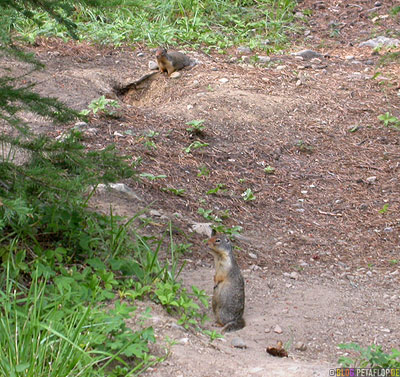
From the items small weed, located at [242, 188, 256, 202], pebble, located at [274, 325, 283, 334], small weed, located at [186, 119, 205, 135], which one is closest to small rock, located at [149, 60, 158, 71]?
small weed, located at [186, 119, 205, 135]

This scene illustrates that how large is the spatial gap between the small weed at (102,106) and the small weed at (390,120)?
318cm

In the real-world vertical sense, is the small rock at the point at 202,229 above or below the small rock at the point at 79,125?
below

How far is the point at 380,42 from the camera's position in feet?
32.8

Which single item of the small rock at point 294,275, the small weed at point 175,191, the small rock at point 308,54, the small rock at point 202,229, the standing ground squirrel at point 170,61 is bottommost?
the small rock at point 294,275

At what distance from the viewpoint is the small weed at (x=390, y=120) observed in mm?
7685

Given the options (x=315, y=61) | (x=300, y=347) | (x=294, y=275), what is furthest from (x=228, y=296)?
(x=315, y=61)

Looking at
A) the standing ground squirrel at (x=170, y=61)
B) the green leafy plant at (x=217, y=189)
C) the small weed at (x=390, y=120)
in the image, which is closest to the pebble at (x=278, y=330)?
the green leafy plant at (x=217, y=189)

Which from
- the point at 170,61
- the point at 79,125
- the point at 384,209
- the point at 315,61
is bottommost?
the point at 384,209

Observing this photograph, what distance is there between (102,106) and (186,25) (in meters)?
3.74

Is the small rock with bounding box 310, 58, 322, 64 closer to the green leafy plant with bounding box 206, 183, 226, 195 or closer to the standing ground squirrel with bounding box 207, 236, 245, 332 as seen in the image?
the green leafy plant with bounding box 206, 183, 226, 195

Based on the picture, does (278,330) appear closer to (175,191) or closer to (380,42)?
(175,191)

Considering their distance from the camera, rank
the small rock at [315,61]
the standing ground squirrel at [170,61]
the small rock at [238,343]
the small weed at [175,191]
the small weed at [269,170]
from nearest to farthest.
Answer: the small rock at [238,343]
the small weed at [175,191]
the small weed at [269,170]
the standing ground squirrel at [170,61]
the small rock at [315,61]

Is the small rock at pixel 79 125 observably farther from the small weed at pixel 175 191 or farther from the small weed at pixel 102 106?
the small weed at pixel 175 191

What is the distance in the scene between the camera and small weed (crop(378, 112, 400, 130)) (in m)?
7.69
